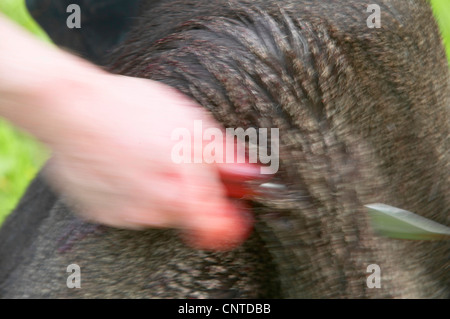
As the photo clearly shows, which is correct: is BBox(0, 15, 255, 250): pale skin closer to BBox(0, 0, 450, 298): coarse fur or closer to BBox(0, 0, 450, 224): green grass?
BBox(0, 0, 450, 298): coarse fur

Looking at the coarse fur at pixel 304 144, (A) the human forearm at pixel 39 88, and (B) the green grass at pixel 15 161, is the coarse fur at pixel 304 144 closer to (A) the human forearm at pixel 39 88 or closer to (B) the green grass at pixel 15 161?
(A) the human forearm at pixel 39 88

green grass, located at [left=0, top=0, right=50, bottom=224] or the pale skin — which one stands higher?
green grass, located at [left=0, top=0, right=50, bottom=224]

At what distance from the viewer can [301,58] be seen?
1056mm

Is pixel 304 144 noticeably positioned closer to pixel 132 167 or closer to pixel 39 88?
pixel 132 167

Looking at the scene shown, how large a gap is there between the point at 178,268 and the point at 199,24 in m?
0.41

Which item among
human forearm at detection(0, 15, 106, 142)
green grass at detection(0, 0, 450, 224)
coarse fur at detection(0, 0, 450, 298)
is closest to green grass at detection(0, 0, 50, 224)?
green grass at detection(0, 0, 450, 224)

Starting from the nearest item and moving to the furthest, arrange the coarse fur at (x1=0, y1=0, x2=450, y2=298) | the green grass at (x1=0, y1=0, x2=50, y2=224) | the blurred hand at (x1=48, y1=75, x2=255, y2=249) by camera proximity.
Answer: the blurred hand at (x1=48, y1=75, x2=255, y2=249), the coarse fur at (x1=0, y1=0, x2=450, y2=298), the green grass at (x1=0, y1=0, x2=50, y2=224)

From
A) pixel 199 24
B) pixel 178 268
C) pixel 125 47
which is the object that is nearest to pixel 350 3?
pixel 199 24

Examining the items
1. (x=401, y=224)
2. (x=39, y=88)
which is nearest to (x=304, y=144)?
(x=401, y=224)

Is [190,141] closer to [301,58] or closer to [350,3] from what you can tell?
[301,58]

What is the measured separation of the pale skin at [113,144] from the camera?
85cm

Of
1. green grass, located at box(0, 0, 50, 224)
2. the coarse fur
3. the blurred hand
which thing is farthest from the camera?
green grass, located at box(0, 0, 50, 224)

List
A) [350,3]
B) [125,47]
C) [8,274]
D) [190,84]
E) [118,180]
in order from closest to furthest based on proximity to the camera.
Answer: [118,180], [190,84], [350,3], [125,47], [8,274]

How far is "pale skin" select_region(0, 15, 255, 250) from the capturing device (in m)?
0.85
